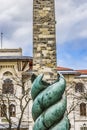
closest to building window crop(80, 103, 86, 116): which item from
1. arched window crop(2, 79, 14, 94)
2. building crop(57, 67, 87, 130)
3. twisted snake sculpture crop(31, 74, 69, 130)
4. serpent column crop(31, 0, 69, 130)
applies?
building crop(57, 67, 87, 130)

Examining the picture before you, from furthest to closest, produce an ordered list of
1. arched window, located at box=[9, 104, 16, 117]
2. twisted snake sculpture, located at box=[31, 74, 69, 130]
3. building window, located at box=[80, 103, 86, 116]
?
building window, located at box=[80, 103, 86, 116] < arched window, located at box=[9, 104, 16, 117] < twisted snake sculpture, located at box=[31, 74, 69, 130]

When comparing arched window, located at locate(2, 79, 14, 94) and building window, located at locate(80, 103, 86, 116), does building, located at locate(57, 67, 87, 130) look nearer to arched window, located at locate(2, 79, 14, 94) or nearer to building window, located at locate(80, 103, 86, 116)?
building window, located at locate(80, 103, 86, 116)

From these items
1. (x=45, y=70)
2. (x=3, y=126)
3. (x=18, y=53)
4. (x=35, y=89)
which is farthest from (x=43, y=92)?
(x=18, y=53)

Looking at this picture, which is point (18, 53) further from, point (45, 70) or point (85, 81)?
point (45, 70)

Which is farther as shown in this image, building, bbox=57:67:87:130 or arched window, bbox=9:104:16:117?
building, bbox=57:67:87:130

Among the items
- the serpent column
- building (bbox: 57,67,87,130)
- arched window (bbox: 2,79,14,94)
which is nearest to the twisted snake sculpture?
the serpent column

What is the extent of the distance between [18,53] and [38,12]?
24552 mm

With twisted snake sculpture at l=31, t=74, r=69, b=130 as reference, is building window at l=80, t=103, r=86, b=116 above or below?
below

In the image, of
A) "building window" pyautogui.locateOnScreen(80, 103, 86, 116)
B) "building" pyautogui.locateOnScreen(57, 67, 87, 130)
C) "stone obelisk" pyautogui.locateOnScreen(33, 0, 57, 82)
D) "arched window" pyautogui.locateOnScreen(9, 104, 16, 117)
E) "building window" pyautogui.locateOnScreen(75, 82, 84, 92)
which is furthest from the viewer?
"building window" pyautogui.locateOnScreen(75, 82, 84, 92)

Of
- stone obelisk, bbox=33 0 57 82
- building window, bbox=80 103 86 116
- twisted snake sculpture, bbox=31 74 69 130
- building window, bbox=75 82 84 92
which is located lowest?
building window, bbox=80 103 86 116

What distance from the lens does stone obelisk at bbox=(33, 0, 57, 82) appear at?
15539mm

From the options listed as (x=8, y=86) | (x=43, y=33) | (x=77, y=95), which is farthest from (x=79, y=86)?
(x=43, y=33)

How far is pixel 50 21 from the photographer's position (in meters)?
15.6

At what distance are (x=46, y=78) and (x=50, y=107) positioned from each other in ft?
6.98
